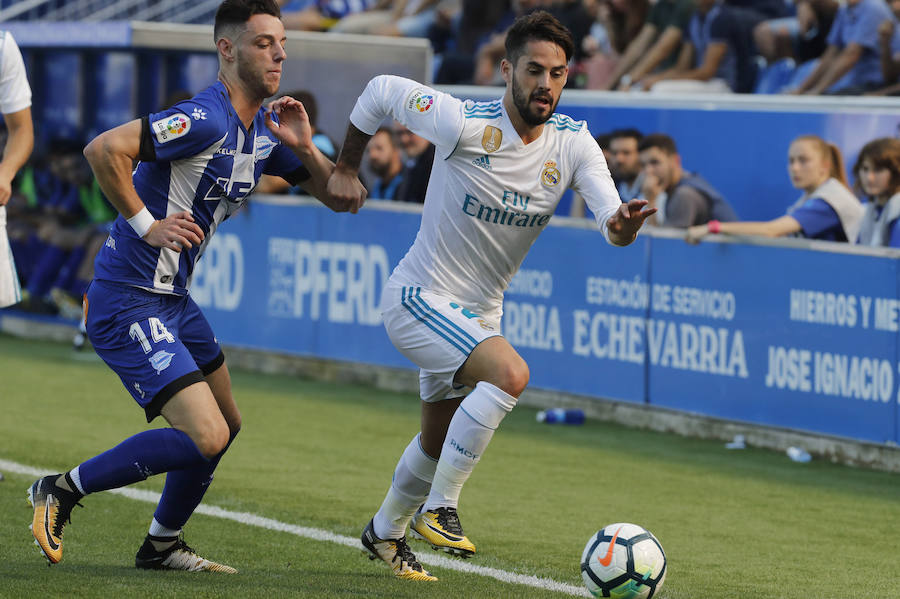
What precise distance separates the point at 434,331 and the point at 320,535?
1.55m

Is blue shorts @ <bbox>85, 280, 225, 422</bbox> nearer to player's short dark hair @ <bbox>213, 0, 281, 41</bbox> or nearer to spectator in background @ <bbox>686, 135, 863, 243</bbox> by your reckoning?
player's short dark hair @ <bbox>213, 0, 281, 41</bbox>

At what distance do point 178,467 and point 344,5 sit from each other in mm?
14592

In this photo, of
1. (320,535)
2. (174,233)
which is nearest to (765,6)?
(320,535)

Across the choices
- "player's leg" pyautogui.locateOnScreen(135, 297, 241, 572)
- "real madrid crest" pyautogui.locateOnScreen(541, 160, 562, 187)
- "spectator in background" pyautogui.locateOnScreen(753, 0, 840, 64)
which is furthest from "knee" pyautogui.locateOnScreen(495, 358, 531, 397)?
"spectator in background" pyautogui.locateOnScreen(753, 0, 840, 64)

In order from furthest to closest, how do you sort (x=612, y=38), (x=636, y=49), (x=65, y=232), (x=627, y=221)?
(x=65, y=232), (x=612, y=38), (x=636, y=49), (x=627, y=221)

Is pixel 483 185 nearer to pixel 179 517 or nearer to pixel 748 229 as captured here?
pixel 179 517

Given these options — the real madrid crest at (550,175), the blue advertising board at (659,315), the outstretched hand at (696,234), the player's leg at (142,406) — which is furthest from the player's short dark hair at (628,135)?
the player's leg at (142,406)

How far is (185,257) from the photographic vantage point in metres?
5.82

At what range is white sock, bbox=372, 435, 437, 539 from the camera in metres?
6.10

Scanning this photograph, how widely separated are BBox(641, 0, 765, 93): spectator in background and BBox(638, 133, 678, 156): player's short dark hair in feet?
6.88

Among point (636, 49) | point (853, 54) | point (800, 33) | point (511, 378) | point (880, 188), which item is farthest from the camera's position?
point (636, 49)

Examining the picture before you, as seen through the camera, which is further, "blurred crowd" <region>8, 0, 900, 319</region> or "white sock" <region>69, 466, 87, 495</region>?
"blurred crowd" <region>8, 0, 900, 319</region>

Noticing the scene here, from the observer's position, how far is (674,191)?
11320 mm

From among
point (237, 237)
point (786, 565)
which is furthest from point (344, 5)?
point (786, 565)
